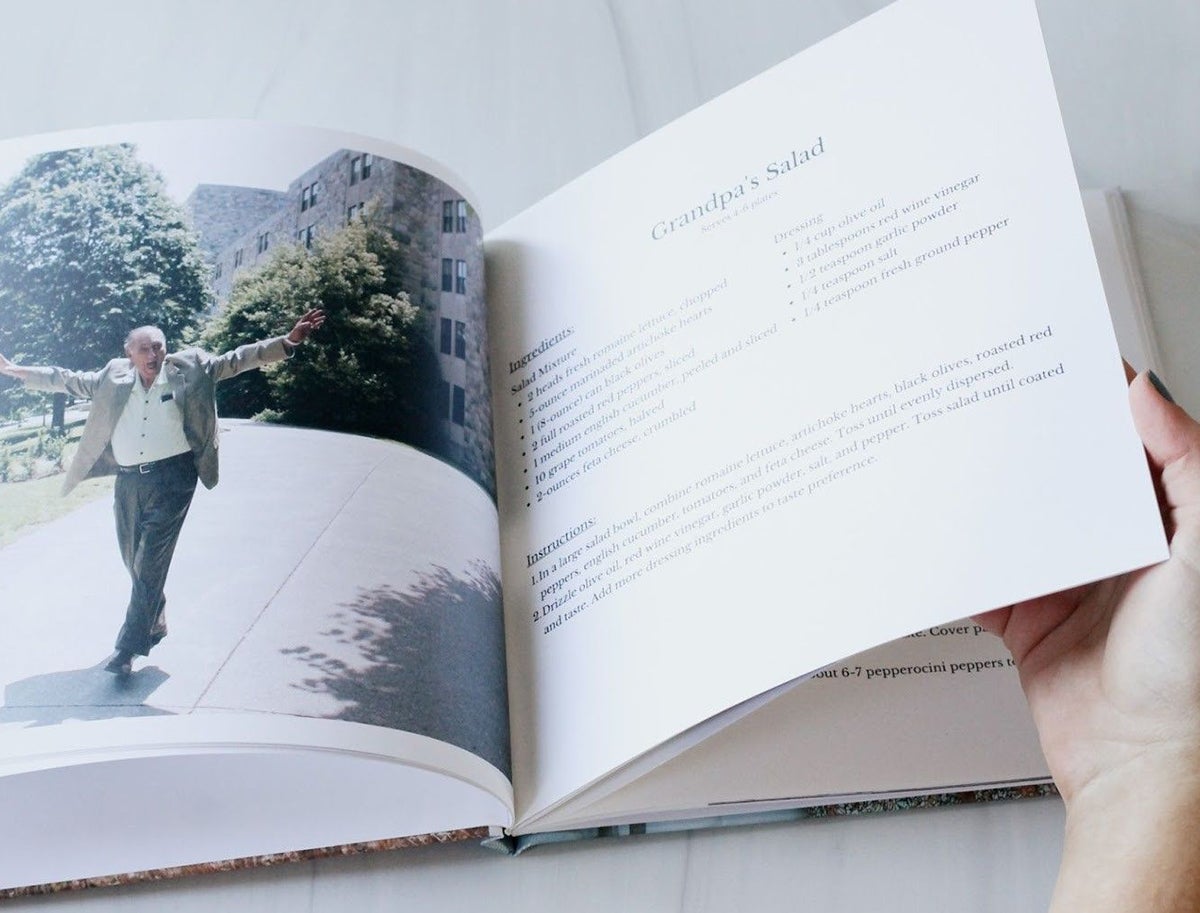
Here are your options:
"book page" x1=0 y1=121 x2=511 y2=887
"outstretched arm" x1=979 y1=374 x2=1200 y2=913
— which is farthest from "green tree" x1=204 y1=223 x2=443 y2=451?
"outstretched arm" x1=979 y1=374 x2=1200 y2=913

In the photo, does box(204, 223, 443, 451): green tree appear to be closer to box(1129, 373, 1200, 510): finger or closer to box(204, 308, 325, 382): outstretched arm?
box(204, 308, 325, 382): outstretched arm

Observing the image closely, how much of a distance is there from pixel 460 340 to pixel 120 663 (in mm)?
218

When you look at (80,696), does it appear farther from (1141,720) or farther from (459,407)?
(1141,720)

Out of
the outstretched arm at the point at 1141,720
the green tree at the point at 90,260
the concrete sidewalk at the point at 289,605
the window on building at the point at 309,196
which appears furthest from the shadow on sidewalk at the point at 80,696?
the outstretched arm at the point at 1141,720

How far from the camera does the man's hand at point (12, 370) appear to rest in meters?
0.55

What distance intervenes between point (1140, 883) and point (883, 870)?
121 mm

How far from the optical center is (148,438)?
1.72 feet

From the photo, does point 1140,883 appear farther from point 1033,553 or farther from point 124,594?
point 124,594

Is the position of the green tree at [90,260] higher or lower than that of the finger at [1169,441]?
higher

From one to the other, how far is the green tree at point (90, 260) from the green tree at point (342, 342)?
3cm

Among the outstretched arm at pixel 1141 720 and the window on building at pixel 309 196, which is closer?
the outstretched arm at pixel 1141 720

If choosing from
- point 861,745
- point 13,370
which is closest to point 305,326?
point 13,370

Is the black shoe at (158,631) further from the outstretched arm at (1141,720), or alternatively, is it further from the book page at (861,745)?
the outstretched arm at (1141,720)

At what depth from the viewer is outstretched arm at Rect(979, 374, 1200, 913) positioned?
1.51 ft
